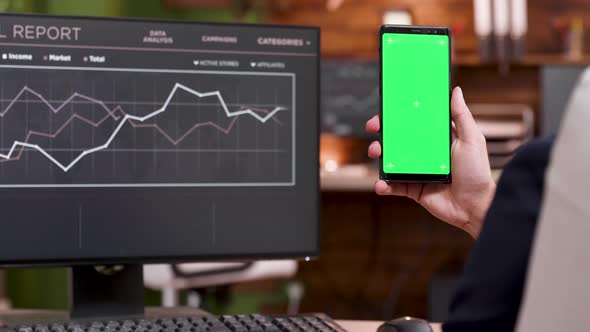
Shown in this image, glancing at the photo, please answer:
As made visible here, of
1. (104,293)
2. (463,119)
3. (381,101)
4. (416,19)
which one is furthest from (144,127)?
(416,19)

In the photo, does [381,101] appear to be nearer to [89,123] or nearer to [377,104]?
[89,123]

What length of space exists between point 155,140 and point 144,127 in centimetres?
2

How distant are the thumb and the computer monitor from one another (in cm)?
23

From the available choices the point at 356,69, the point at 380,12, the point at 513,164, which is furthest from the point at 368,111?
the point at 513,164

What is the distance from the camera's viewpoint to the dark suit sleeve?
2.29 feet

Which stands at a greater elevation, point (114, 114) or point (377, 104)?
point (377, 104)

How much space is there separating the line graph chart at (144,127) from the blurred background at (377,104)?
306 cm

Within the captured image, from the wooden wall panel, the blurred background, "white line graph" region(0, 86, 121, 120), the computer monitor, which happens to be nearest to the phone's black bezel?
the computer monitor

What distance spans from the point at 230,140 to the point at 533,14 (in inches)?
143

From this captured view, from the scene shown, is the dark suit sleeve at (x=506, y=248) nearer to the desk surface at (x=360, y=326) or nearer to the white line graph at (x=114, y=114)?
the desk surface at (x=360, y=326)

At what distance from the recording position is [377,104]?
14.8ft

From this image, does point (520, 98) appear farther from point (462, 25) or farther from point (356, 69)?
point (356, 69)

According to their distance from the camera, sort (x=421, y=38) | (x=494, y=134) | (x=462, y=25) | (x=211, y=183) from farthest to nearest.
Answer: (x=462, y=25), (x=494, y=134), (x=211, y=183), (x=421, y=38)

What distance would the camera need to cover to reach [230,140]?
55.9 inches
